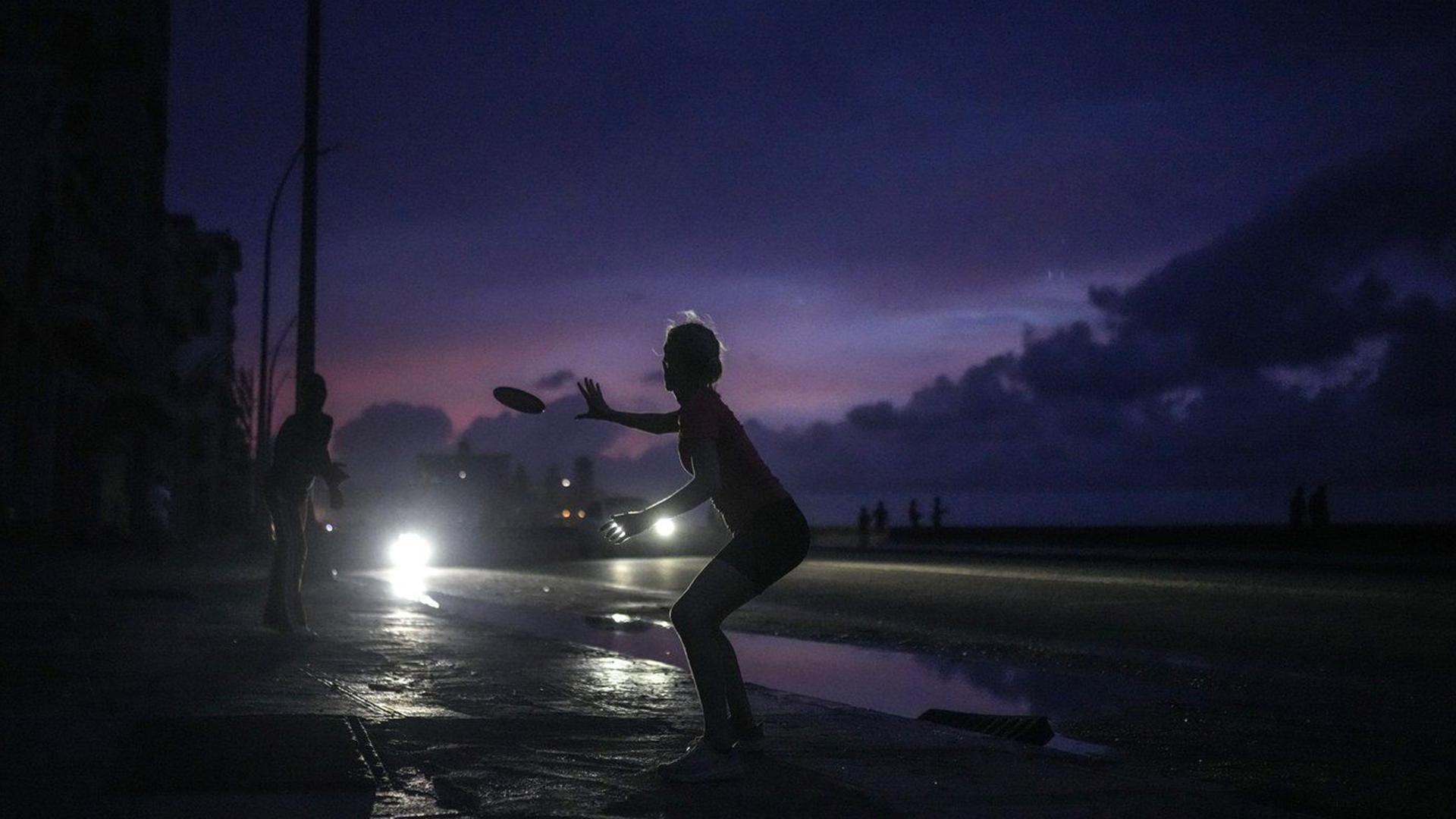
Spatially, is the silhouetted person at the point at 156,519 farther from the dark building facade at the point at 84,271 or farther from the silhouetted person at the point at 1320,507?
the silhouetted person at the point at 1320,507

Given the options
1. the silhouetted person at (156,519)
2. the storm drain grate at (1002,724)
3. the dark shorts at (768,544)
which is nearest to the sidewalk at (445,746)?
the storm drain grate at (1002,724)

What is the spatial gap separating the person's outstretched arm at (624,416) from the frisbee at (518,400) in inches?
7.2

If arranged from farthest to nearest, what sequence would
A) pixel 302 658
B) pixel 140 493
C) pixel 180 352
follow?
pixel 180 352 < pixel 140 493 < pixel 302 658

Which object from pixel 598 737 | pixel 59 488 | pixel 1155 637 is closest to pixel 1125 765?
pixel 598 737

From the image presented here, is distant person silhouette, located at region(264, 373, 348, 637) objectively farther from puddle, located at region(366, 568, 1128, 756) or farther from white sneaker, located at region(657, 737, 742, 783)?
white sneaker, located at region(657, 737, 742, 783)

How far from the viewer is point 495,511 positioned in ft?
186

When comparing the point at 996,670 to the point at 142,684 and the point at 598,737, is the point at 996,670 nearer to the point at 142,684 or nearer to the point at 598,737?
the point at 598,737

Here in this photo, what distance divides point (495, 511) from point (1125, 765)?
171ft

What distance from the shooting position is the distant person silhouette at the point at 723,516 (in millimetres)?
5215

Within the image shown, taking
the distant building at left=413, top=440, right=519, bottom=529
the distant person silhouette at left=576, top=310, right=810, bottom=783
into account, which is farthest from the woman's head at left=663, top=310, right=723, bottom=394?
the distant building at left=413, top=440, right=519, bottom=529

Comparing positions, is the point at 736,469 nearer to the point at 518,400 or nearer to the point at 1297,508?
the point at 518,400

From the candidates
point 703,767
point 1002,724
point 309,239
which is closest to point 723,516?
point 703,767

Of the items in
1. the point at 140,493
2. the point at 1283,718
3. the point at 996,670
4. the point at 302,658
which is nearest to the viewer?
the point at 1283,718

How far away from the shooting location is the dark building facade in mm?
33094
